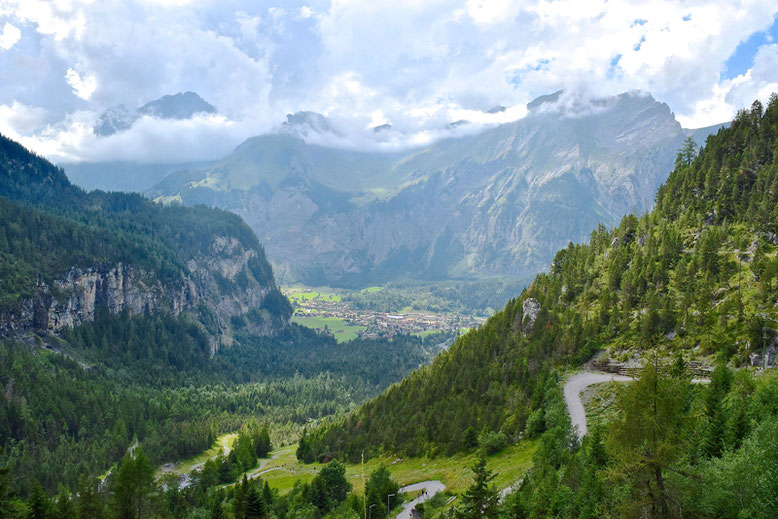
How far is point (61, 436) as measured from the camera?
157375mm

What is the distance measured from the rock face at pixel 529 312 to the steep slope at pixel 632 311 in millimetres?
403

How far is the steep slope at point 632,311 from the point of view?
83.5 meters

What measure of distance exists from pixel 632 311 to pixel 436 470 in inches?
2003

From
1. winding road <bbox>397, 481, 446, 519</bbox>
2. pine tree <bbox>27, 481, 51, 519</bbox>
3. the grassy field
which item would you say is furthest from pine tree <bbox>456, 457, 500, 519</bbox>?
pine tree <bbox>27, 481, 51, 519</bbox>

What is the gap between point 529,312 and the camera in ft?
413

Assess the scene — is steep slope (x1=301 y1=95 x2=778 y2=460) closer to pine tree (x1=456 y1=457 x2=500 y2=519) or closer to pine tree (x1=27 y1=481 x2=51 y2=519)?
pine tree (x1=456 y1=457 x2=500 y2=519)

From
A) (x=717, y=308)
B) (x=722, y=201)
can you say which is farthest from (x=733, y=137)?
(x=717, y=308)

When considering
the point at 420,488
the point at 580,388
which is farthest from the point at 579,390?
the point at 420,488

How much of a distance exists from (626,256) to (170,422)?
165390 mm

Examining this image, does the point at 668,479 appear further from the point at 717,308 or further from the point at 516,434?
the point at 717,308

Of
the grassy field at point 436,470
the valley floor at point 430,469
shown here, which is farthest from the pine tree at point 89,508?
the grassy field at point 436,470

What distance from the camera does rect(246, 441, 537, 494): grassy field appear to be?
2789 inches

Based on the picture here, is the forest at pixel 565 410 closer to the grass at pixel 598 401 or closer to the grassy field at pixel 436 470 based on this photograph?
the grassy field at pixel 436 470

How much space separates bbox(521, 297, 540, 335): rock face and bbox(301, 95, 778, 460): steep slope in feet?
1.32
